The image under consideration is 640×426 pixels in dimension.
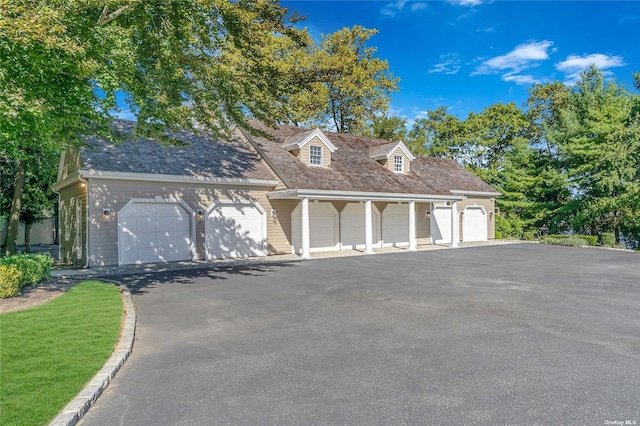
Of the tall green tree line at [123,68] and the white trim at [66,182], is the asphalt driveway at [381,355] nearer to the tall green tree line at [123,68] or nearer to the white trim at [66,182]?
the tall green tree line at [123,68]

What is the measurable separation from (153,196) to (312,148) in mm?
8333

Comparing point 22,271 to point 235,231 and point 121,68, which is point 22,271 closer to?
point 121,68

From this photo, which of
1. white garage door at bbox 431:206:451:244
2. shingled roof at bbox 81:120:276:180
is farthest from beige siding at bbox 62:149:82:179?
white garage door at bbox 431:206:451:244

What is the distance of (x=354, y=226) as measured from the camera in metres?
21.3

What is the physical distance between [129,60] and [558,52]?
1016 inches

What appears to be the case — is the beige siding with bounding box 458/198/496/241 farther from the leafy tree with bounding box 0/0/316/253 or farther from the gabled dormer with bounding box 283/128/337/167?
the leafy tree with bounding box 0/0/316/253

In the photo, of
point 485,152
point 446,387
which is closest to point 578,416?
point 446,387

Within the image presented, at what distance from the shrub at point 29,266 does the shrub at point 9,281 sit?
0.38 m

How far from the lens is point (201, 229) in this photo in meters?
16.7

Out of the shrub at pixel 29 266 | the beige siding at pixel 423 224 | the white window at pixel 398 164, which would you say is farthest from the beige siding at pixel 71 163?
the beige siding at pixel 423 224

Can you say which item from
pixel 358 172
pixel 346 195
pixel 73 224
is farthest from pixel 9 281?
pixel 358 172

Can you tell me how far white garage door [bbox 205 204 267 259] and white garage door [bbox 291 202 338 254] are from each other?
5.71 ft

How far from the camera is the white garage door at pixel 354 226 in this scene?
20.9m

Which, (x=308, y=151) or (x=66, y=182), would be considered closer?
(x=66, y=182)
